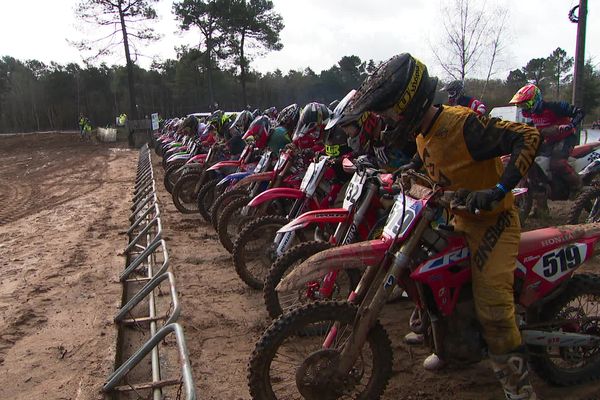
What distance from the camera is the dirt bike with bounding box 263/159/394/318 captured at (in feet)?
11.4

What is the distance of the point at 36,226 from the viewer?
7973 mm

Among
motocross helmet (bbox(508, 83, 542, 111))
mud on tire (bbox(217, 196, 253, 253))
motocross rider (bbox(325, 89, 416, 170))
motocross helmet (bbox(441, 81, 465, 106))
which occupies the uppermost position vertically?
motocross helmet (bbox(441, 81, 465, 106))

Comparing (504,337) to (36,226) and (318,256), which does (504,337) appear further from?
(36,226)

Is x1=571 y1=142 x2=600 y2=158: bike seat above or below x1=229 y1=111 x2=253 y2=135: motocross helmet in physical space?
below

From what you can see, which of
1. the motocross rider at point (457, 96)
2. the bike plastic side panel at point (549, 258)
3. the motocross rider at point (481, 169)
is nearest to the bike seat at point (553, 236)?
the bike plastic side panel at point (549, 258)

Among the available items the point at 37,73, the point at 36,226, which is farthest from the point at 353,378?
the point at 37,73

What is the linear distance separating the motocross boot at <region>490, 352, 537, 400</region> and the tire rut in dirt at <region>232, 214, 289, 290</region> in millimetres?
2315

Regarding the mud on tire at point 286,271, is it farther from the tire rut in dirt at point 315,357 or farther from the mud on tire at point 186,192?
the mud on tire at point 186,192

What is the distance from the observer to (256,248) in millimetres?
4586

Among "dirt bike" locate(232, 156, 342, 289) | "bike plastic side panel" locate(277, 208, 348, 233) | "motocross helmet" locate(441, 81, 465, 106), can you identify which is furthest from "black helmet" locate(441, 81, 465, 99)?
"bike plastic side panel" locate(277, 208, 348, 233)

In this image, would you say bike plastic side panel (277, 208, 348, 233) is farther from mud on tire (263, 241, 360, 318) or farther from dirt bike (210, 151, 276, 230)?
dirt bike (210, 151, 276, 230)

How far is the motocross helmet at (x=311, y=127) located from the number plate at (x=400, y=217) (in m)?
3.13

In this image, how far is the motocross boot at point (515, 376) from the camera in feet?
8.10

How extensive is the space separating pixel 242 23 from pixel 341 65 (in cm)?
1269
